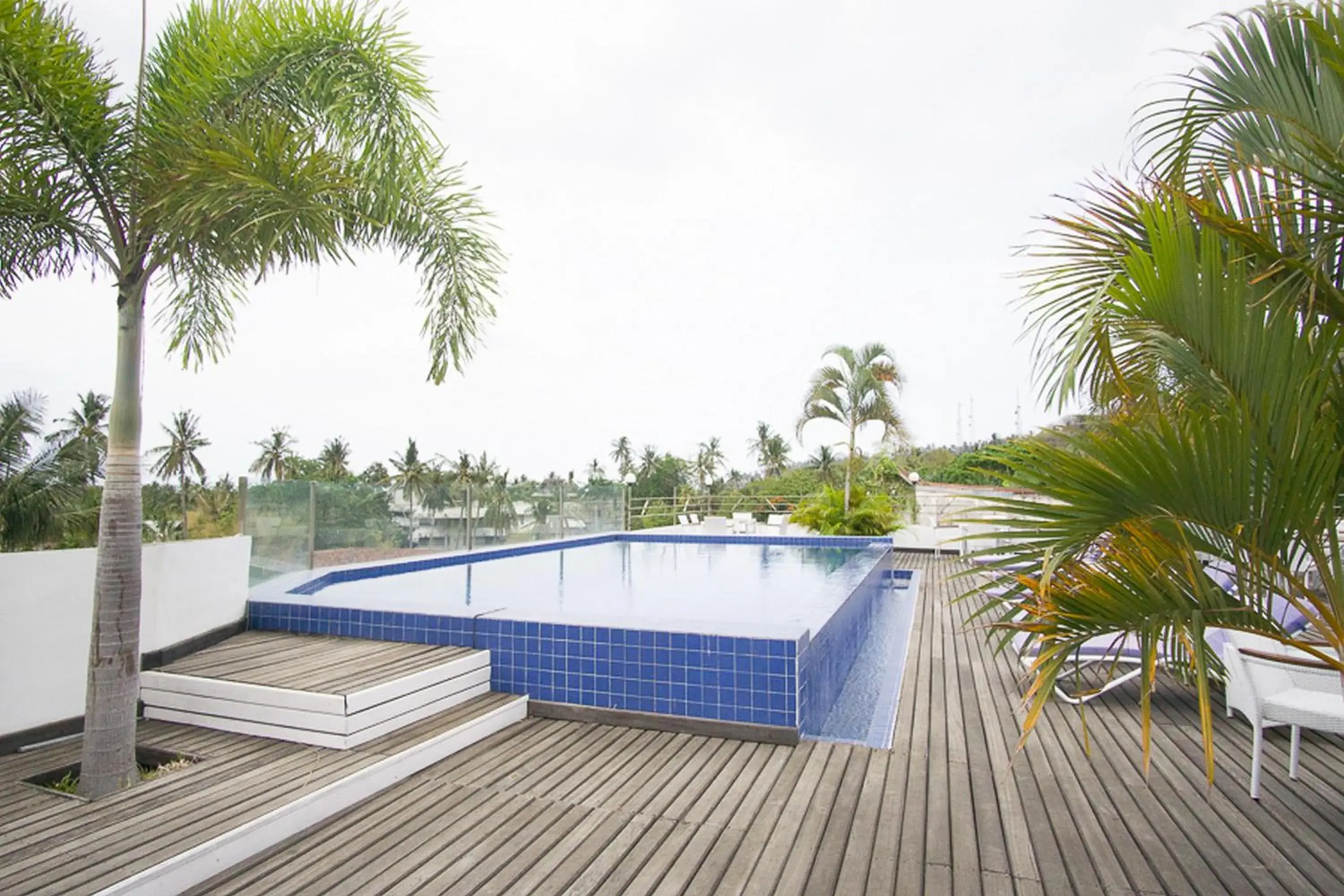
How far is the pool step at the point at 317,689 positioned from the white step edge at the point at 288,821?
302mm

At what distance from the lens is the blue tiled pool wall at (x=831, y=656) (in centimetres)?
413

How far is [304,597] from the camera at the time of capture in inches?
219

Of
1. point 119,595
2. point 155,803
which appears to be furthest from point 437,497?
point 155,803

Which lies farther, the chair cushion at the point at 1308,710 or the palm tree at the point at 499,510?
the palm tree at the point at 499,510

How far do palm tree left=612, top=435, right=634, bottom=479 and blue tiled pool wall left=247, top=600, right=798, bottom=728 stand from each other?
4581cm

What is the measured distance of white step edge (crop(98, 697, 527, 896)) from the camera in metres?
2.40

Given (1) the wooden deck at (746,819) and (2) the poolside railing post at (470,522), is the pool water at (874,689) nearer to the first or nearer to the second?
(1) the wooden deck at (746,819)

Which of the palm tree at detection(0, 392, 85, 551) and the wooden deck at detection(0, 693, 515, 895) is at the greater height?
the palm tree at detection(0, 392, 85, 551)

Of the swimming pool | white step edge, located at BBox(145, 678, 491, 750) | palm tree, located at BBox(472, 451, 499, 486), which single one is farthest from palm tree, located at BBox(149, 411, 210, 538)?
white step edge, located at BBox(145, 678, 491, 750)

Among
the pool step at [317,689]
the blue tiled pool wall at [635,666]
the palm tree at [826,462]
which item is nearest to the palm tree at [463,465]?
the palm tree at [826,462]

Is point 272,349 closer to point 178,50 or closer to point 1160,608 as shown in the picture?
point 178,50

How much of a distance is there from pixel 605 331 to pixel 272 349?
34.1 feet

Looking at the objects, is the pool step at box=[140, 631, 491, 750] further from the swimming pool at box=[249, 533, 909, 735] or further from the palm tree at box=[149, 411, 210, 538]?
the palm tree at box=[149, 411, 210, 538]

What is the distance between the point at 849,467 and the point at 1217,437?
13.6 meters
